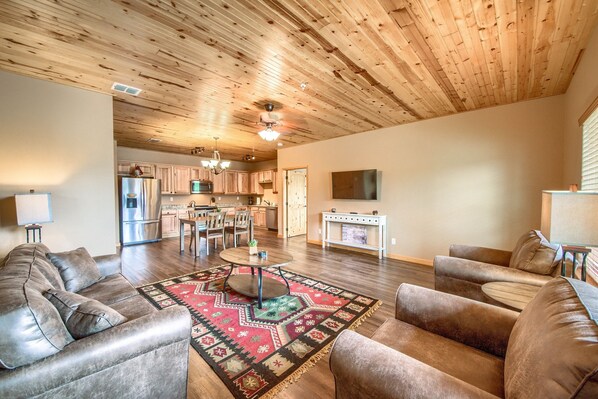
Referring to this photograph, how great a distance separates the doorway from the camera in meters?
7.20

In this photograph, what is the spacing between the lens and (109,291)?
6.93 feet

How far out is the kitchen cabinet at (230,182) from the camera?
8.98m

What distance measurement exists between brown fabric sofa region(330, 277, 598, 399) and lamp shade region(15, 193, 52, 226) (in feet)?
11.2

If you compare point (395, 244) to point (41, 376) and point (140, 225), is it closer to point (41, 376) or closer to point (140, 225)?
point (41, 376)

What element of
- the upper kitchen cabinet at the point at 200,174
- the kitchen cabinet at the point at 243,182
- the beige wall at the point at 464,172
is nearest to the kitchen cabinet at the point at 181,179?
the upper kitchen cabinet at the point at 200,174

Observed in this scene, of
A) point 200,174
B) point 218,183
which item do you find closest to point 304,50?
point 200,174

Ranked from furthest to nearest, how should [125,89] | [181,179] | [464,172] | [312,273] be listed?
[181,179] < [464,172] < [312,273] < [125,89]

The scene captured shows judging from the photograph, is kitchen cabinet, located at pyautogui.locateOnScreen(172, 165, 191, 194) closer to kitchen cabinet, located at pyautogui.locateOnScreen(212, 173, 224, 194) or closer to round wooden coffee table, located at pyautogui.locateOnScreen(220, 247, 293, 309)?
kitchen cabinet, located at pyautogui.locateOnScreen(212, 173, 224, 194)

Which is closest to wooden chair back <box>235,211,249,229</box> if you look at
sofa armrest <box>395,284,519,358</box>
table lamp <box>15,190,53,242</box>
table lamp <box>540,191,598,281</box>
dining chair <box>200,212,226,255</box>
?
dining chair <box>200,212,226,255</box>

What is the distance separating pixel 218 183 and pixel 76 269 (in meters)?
6.72

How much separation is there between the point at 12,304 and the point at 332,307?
2488mm

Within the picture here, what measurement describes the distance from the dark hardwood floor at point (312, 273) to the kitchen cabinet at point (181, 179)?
2.01 meters

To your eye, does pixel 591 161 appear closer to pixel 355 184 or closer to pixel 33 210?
pixel 355 184

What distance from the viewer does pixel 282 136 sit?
566 cm
